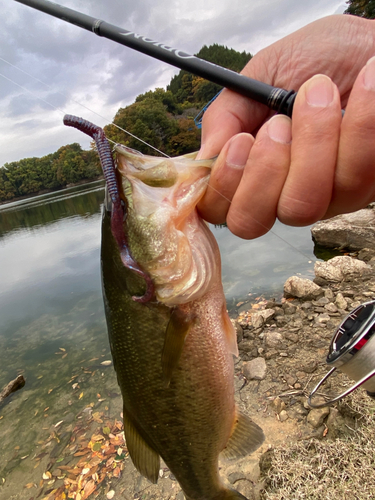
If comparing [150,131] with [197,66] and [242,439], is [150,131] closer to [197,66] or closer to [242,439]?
[197,66]

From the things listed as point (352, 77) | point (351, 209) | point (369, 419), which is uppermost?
point (352, 77)

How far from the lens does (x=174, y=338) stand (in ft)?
5.63

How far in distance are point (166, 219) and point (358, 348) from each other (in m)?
1.27

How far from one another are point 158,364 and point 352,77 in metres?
2.35

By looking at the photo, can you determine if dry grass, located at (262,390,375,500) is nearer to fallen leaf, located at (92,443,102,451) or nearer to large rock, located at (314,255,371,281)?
fallen leaf, located at (92,443,102,451)

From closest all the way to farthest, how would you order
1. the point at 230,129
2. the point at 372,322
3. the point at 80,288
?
1. the point at 372,322
2. the point at 230,129
3. the point at 80,288

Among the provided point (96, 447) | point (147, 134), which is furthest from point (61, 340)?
point (147, 134)

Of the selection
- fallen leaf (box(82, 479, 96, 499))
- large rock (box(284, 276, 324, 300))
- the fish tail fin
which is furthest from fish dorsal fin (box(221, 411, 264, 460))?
large rock (box(284, 276, 324, 300))

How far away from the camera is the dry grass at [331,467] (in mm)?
2326

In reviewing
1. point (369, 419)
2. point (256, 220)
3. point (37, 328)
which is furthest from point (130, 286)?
point (37, 328)

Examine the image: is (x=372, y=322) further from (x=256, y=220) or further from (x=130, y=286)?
(x=130, y=286)

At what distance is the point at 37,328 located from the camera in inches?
337

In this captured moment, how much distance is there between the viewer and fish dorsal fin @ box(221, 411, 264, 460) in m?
2.06

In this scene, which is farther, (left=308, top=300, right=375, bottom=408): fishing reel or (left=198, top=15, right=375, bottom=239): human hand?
(left=308, top=300, right=375, bottom=408): fishing reel
